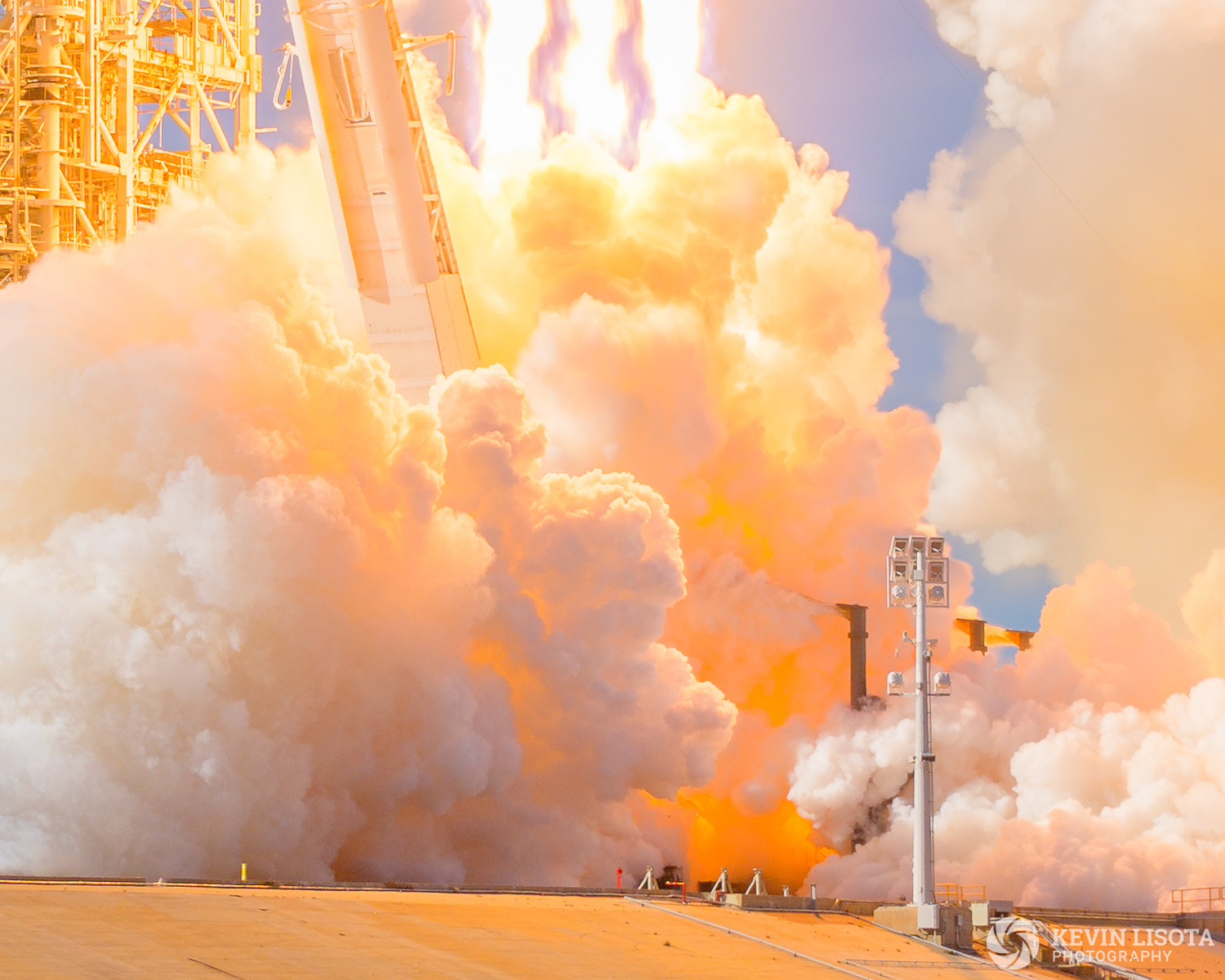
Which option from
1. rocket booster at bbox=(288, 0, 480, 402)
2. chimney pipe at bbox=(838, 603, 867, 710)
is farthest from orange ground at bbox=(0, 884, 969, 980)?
chimney pipe at bbox=(838, 603, 867, 710)

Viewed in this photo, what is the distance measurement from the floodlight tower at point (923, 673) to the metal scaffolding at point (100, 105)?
792 inches

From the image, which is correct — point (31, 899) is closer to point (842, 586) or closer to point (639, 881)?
point (639, 881)

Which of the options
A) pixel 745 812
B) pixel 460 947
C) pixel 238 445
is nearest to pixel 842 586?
pixel 745 812

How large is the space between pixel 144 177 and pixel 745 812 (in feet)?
62.5

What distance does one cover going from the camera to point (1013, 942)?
101ft

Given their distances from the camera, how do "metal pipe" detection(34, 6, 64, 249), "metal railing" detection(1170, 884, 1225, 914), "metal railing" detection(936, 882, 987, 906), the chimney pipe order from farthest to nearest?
the chimney pipe < "metal pipe" detection(34, 6, 64, 249) < "metal railing" detection(1170, 884, 1225, 914) < "metal railing" detection(936, 882, 987, 906)

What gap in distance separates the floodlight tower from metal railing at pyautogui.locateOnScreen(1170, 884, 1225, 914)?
11025 millimetres

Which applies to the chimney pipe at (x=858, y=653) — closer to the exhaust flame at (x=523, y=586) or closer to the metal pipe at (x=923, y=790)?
the exhaust flame at (x=523, y=586)

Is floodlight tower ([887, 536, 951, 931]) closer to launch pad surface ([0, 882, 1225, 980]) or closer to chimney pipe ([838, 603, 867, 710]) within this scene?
launch pad surface ([0, 882, 1225, 980])

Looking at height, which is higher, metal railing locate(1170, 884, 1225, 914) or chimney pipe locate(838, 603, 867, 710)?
chimney pipe locate(838, 603, 867, 710)

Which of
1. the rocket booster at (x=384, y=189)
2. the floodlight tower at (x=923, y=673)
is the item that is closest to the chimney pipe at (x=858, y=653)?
the rocket booster at (x=384, y=189)

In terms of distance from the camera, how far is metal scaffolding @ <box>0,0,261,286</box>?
4225 centimetres

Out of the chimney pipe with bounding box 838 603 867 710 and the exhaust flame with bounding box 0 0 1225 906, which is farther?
the chimney pipe with bounding box 838 603 867 710

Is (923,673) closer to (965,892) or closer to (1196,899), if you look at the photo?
(965,892)
